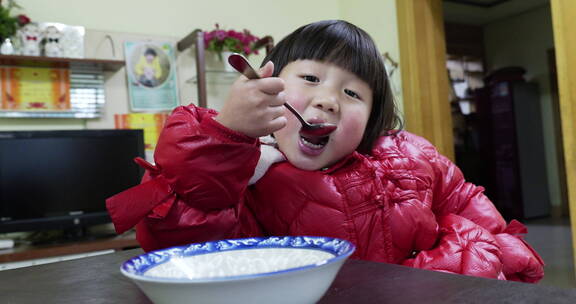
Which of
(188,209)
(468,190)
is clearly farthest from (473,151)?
(188,209)

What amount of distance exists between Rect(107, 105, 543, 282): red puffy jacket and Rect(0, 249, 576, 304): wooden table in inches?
4.1

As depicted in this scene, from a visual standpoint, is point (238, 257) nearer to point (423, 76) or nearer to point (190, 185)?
point (190, 185)

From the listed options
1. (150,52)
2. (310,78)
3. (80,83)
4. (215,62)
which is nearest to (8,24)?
(80,83)

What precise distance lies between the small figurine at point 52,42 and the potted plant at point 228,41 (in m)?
0.77

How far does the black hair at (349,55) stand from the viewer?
867 millimetres

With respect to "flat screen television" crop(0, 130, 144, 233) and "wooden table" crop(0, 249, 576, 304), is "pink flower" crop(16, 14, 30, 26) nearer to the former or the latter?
"flat screen television" crop(0, 130, 144, 233)

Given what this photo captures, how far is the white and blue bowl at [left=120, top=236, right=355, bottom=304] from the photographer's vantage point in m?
0.30

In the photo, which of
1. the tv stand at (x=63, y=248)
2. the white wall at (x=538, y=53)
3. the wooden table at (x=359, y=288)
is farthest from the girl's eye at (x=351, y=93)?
the white wall at (x=538, y=53)

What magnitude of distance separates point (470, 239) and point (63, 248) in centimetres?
194

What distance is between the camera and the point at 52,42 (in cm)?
237

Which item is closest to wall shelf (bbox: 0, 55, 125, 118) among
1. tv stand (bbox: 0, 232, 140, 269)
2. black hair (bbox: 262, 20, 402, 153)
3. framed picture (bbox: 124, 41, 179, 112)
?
framed picture (bbox: 124, 41, 179, 112)

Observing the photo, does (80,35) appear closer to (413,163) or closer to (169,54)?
(169,54)

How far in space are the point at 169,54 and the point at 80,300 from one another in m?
2.46

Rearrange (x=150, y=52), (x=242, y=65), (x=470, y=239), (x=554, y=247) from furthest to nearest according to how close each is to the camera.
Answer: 1. (x=554, y=247)
2. (x=150, y=52)
3. (x=470, y=239)
4. (x=242, y=65)
